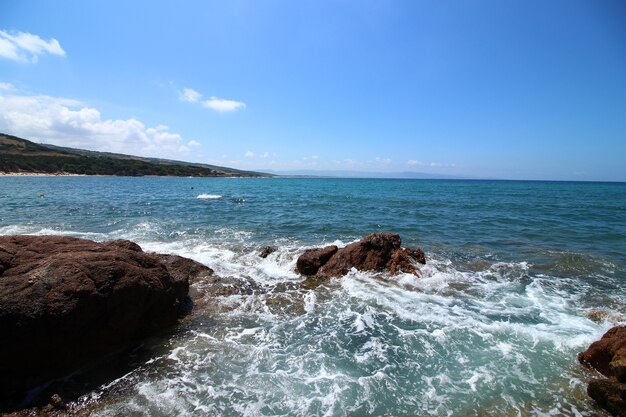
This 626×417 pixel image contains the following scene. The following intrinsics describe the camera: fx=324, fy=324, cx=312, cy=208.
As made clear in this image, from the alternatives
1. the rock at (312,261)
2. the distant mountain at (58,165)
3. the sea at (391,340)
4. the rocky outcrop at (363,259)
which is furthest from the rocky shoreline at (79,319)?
the distant mountain at (58,165)

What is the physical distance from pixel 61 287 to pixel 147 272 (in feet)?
6.07

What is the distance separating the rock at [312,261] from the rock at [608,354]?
26.2 ft

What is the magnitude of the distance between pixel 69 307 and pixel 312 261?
786cm

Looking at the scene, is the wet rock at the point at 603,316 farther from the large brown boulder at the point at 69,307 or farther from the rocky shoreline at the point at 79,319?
the large brown boulder at the point at 69,307

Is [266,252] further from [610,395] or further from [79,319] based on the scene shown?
[610,395]

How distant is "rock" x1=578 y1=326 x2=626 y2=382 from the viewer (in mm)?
5902

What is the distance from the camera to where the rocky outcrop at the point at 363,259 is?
40.9 ft

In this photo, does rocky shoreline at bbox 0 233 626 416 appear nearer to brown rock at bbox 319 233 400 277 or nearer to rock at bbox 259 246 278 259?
brown rock at bbox 319 233 400 277

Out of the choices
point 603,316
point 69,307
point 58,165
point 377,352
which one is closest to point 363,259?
point 377,352

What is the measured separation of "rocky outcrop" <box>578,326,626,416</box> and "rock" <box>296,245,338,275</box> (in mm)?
7999

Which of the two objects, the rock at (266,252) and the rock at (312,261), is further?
the rock at (266,252)

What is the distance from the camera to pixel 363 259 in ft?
42.3

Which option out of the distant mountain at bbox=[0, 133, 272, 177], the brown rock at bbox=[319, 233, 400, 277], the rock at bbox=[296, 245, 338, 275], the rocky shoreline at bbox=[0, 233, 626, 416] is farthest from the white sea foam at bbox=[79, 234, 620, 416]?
the distant mountain at bbox=[0, 133, 272, 177]

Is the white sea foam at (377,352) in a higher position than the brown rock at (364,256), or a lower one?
lower
